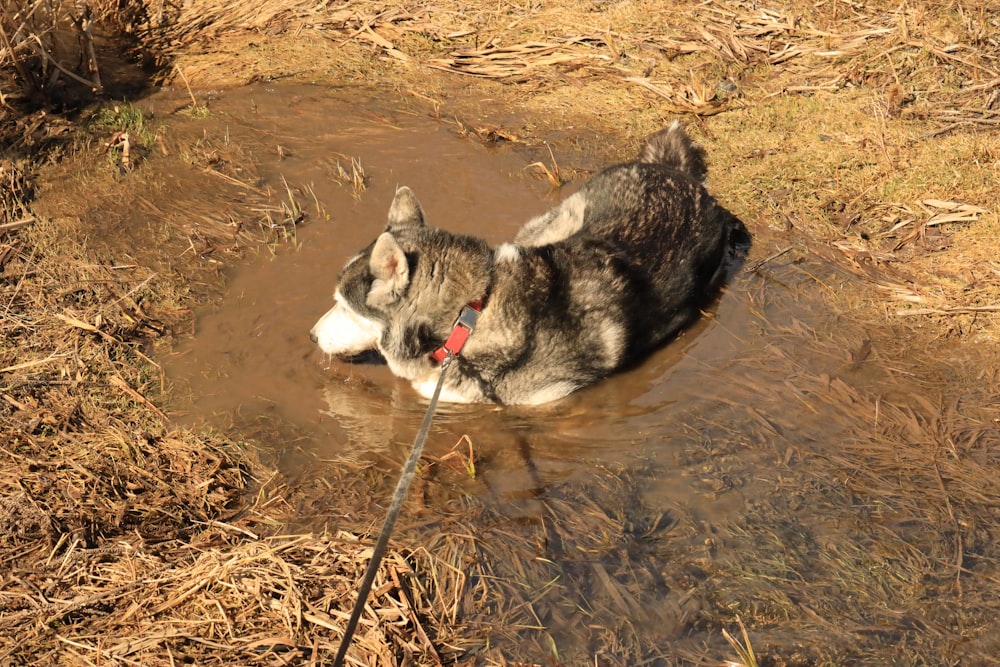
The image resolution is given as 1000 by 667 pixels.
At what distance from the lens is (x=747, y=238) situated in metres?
7.31

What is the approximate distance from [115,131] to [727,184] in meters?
6.03

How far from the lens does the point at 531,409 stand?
5.76 m

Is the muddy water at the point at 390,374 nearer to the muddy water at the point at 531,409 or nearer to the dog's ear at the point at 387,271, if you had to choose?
the muddy water at the point at 531,409

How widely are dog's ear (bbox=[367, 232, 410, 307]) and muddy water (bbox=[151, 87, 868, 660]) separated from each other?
0.92 m

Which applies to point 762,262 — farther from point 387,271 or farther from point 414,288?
point 387,271

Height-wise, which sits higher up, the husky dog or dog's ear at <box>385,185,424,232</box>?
dog's ear at <box>385,185,424,232</box>

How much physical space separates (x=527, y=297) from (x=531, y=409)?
859mm

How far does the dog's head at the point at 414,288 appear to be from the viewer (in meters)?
5.26

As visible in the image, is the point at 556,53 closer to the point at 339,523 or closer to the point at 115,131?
the point at 115,131

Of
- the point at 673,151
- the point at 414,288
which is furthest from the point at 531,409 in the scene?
the point at 673,151

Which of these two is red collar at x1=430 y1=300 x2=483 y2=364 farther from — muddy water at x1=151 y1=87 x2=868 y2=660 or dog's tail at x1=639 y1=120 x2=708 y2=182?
dog's tail at x1=639 y1=120 x2=708 y2=182

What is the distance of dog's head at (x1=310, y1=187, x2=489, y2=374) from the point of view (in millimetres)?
5262

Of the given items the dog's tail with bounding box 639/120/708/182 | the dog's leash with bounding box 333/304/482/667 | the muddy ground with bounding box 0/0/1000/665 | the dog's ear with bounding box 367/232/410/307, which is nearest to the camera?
the dog's leash with bounding box 333/304/482/667

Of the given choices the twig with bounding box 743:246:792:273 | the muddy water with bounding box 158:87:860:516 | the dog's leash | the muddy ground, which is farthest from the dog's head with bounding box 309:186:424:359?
the twig with bounding box 743:246:792:273
